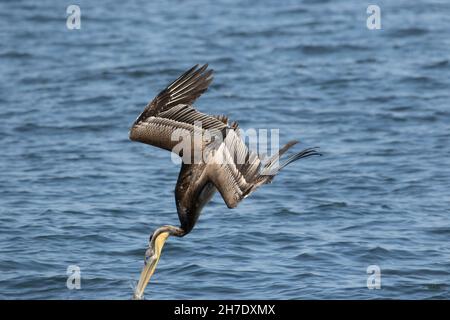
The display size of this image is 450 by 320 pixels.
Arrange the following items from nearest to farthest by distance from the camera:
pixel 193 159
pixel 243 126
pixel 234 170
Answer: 1. pixel 234 170
2. pixel 193 159
3. pixel 243 126

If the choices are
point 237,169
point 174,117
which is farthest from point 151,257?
point 174,117

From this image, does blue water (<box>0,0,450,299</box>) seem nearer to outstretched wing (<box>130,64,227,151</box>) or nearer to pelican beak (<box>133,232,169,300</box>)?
pelican beak (<box>133,232,169,300</box>)

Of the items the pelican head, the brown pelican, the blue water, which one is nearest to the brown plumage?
the brown pelican

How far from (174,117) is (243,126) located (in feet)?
20.7

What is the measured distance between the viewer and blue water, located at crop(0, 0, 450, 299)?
1040cm

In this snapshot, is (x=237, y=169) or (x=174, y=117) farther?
(x=174, y=117)

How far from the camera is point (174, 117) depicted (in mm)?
9375

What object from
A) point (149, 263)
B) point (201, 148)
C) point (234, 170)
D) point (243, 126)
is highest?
point (243, 126)

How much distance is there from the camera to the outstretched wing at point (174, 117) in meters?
9.20

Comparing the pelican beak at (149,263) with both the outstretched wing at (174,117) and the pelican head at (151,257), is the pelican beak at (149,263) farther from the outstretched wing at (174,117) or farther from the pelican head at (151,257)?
the outstretched wing at (174,117)

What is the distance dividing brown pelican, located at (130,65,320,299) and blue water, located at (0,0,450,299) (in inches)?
36.3

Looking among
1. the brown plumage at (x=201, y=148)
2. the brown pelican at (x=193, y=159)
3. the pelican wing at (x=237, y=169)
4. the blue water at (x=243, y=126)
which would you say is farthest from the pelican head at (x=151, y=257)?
the blue water at (x=243, y=126)

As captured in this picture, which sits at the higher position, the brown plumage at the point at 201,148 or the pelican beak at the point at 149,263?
the brown plumage at the point at 201,148

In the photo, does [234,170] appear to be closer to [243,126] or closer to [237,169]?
[237,169]
